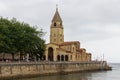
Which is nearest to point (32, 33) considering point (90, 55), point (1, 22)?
point (1, 22)

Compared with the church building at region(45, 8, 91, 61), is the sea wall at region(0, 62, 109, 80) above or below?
below

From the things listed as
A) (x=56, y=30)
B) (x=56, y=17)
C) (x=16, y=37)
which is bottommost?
(x=16, y=37)

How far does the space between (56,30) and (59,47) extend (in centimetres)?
708

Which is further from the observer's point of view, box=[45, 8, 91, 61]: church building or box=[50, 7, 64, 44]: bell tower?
box=[50, 7, 64, 44]: bell tower

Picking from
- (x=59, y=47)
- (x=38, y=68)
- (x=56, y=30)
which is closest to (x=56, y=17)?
(x=56, y=30)

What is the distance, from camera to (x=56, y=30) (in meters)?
122

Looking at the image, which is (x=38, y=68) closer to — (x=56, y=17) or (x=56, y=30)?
(x=56, y=30)

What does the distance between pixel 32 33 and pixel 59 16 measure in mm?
34012

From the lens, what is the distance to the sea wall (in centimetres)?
6462

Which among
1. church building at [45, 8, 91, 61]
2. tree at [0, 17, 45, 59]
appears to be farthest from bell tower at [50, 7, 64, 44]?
tree at [0, 17, 45, 59]

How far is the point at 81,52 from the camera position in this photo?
126625 mm

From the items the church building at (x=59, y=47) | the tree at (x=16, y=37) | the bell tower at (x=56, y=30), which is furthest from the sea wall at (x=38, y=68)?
the bell tower at (x=56, y=30)

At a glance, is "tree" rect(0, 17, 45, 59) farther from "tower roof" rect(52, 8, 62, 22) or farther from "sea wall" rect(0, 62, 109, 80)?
"tower roof" rect(52, 8, 62, 22)

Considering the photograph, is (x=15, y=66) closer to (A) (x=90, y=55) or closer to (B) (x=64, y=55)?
(B) (x=64, y=55)
